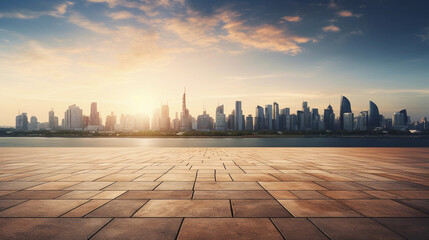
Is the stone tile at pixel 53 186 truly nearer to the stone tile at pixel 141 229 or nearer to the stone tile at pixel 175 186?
the stone tile at pixel 175 186

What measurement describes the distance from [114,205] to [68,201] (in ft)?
4.36

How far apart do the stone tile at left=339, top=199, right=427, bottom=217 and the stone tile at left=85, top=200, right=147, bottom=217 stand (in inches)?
196

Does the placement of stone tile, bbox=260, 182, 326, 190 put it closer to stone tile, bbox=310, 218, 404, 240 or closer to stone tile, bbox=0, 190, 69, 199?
stone tile, bbox=310, 218, 404, 240

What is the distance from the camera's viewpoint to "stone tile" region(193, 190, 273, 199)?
5.87m

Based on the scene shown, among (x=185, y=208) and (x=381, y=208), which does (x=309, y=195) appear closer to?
(x=381, y=208)

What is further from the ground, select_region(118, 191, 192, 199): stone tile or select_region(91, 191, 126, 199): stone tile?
select_region(91, 191, 126, 199): stone tile

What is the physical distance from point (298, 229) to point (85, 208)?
A: 455cm

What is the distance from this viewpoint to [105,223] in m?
4.20

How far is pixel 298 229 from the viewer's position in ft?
13.0

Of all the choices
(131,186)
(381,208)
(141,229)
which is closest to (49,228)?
(141,229)

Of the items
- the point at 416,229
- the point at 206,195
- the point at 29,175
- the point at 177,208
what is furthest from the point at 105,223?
the point at 29,175

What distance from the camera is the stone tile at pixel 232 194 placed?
5.87 m

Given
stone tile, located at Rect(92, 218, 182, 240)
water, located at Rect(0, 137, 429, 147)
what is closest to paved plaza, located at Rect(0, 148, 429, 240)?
stone tile, located at Rect(92, 218, 182, 240)

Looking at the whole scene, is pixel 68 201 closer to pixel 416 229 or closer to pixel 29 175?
pixel 29 175
